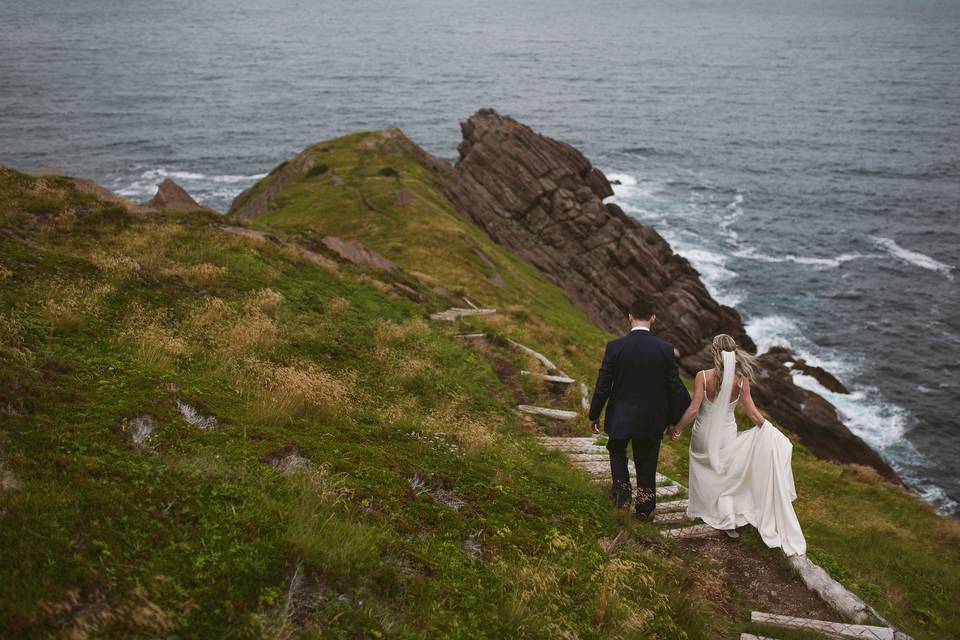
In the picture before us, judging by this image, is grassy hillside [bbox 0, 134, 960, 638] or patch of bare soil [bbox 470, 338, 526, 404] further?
patch of bare soil [bbox 470, 338, 526, 404]

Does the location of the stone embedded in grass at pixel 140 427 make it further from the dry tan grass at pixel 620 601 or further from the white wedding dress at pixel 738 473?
the white wedding dress at pixel 738 473

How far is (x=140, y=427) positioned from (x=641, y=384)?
7.08 metres

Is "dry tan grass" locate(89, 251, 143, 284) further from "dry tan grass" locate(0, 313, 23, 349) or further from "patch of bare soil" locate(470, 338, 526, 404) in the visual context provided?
"patch of bare soil" locate(470, 338, 526, 404)

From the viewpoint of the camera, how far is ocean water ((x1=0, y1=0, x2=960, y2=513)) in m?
55.3

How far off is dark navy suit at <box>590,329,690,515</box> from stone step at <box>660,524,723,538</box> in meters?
0.74

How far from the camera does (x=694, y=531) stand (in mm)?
11086

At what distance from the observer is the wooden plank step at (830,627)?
8.24 meters

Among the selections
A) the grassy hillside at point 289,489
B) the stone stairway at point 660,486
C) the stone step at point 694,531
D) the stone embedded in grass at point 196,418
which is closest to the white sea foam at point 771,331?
the grassy hillside at point 289,489

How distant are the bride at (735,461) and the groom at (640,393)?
510mm

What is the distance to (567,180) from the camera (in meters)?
68.9

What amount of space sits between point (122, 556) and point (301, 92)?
159 m

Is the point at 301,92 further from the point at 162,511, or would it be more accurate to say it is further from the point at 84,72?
the point at 162,511

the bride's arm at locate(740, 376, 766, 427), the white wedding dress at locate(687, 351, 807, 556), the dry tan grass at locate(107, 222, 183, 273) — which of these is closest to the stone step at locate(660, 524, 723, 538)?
the white wedding dress at locate(687, 351, 807, 556)

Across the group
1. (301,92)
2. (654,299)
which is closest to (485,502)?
(654,299)
